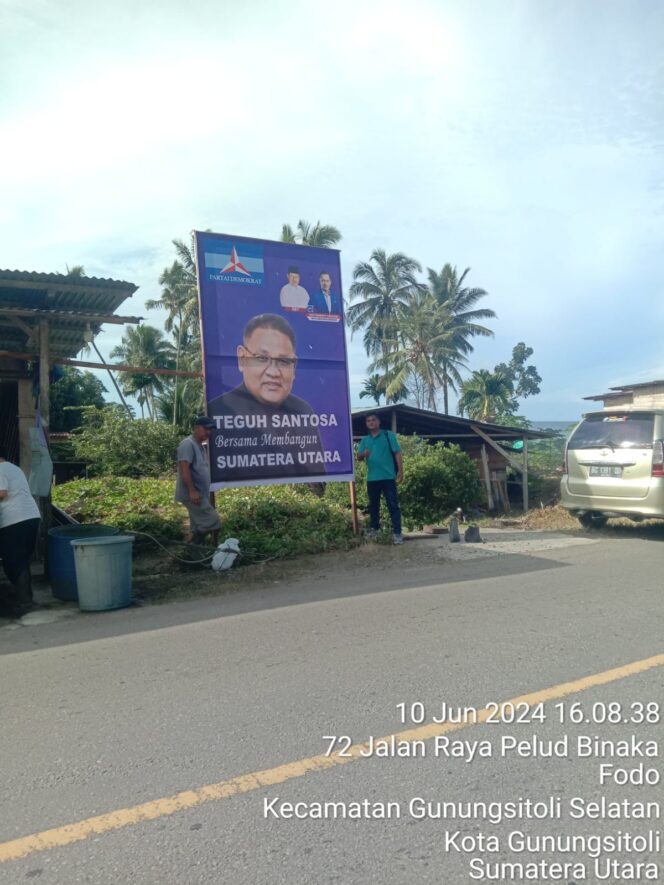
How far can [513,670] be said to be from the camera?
181 inches

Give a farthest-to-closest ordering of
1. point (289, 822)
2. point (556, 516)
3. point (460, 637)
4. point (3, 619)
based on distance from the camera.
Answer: point (556, 516), point (3, 619), point (460, 637), point (289, 822)

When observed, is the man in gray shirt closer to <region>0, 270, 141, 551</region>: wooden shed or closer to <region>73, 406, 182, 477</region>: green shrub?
<region>0, 270, 141, 551</region>: wooden shed

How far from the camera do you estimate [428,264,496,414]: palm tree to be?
4459cm

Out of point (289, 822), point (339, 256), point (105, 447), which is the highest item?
point (339, 256)

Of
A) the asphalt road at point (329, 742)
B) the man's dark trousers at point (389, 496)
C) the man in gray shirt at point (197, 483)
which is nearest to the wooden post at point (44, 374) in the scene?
the man in gray shirt at point (197, 483)

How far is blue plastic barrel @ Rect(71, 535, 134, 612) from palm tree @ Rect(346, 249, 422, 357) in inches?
1632

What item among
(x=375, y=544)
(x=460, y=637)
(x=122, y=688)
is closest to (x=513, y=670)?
(x=460, y=637)

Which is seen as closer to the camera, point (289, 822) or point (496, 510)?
point (289, 822)

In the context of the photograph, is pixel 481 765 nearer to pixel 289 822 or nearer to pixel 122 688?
pixel 289 822

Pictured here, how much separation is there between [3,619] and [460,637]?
4258mm

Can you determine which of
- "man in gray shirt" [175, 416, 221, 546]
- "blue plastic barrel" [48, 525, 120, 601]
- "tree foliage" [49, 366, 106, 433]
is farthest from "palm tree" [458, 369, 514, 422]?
"blue plastic barrel" [48, 525, 120, 601]

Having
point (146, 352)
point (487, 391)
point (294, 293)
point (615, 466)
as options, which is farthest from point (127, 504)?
point (146, 352)

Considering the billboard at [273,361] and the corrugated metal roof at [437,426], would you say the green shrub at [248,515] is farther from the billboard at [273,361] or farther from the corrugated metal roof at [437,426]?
the corrugated metal roof at [437,426]

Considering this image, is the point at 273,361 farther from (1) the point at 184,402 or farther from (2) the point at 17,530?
(1) the point at 184,402
